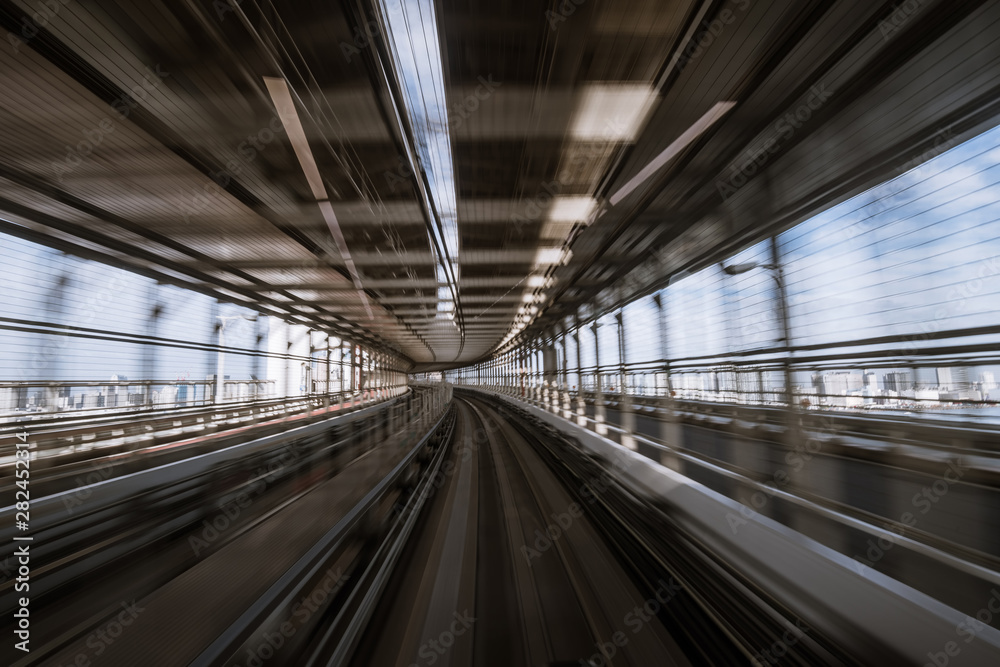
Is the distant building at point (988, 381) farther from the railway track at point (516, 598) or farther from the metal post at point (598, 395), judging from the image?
the metal post at point (598, 395)

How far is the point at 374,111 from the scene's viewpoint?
161 inches

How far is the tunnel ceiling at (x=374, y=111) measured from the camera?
300cm

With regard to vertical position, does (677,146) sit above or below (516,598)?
above

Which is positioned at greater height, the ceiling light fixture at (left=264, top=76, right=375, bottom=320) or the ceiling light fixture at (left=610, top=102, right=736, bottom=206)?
the ceiling light fixture at (left=264, top=76, right=375, bottom=320)

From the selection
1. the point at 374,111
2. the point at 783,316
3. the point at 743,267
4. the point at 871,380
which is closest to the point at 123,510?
the point at 374,111

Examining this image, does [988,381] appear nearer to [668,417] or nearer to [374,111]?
[668,417]

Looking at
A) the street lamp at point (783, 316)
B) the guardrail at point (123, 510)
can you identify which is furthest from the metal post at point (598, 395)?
the guardrail at point (123, 510)

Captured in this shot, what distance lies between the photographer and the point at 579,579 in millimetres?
3158

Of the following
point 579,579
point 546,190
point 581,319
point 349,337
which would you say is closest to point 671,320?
point 546,190

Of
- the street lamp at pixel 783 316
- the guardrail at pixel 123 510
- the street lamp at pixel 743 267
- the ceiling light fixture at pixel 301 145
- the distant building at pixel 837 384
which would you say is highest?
the ceiling light fixture at pixel 301 145

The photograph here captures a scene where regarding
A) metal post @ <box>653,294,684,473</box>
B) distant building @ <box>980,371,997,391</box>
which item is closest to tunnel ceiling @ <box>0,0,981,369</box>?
metal post @ <box>653,294,684,473</box>

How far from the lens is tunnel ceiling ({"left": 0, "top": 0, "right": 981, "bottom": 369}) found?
118 inches

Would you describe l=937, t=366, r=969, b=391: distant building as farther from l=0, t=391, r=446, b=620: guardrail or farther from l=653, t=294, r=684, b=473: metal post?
l=0, t=391, r=446, b=620: guardrail

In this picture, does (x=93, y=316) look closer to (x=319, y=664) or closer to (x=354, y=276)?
(x=319, y=664)
